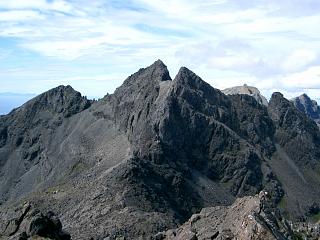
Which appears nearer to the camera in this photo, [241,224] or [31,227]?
[241,224]

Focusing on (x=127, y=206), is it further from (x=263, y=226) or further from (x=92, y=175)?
(x=263, y=226)

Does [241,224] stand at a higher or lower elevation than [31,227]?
higher

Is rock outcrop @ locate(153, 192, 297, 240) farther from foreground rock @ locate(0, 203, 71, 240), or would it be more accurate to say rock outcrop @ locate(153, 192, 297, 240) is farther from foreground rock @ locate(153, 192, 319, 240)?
foreground rock @ locate(0, 203, 71, 240)

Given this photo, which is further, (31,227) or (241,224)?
(31,227)

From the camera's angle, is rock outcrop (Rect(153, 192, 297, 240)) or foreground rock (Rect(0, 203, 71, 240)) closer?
rock outcrop (Rect(153, 192, 297, 240))

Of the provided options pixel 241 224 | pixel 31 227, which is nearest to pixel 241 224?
pixel 241 224

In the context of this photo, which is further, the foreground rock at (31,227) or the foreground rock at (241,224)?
the foreground rock at (31,227)

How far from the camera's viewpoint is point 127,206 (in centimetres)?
16338

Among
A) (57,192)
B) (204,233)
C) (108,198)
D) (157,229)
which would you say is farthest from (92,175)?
(204,233)

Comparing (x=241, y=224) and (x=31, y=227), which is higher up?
(x=241, y=224)

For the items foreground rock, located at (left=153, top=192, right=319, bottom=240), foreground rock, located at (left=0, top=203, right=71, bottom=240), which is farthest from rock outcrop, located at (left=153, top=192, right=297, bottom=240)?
foreground rock, located at (left=0, top=203, right=71, bottom=240)

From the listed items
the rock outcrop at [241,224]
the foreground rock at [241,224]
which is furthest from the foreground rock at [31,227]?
the rock outcrop at [241,224]

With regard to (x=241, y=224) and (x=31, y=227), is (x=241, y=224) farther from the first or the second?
(x=31, y=227)

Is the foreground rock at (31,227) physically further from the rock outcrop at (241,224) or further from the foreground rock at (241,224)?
the rock outcrop at (241,224)
